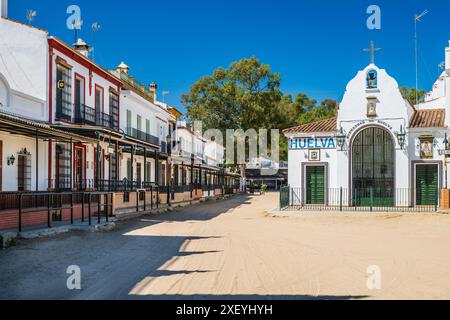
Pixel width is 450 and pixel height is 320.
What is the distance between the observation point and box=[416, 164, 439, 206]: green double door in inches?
957

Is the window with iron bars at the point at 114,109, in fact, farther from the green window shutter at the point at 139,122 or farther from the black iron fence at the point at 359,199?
the black iron fence at the point at 359,199

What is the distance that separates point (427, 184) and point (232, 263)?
17198 millimetres

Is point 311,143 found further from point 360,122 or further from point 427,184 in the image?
point 427,184

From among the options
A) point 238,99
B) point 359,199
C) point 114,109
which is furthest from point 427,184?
point 238,99

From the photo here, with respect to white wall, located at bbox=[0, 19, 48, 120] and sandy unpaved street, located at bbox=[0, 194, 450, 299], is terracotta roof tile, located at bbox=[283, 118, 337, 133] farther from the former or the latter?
white wall, located at bbox=[0, 19, 48, 120]

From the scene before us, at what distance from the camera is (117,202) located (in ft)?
72.3

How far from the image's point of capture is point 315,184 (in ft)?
85.7

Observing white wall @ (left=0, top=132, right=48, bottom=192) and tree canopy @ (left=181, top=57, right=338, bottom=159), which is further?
tree canopy @ (left=181, top=57, right=338, bottom=159)

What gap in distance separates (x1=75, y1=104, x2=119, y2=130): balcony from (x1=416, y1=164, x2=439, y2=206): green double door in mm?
14617

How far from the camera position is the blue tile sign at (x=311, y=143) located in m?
25.9

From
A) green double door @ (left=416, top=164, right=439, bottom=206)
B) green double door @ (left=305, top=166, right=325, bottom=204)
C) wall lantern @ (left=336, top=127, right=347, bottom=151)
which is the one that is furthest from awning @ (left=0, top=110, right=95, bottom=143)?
green double door @ (left=416, top=164, right=439, bottom=206)
